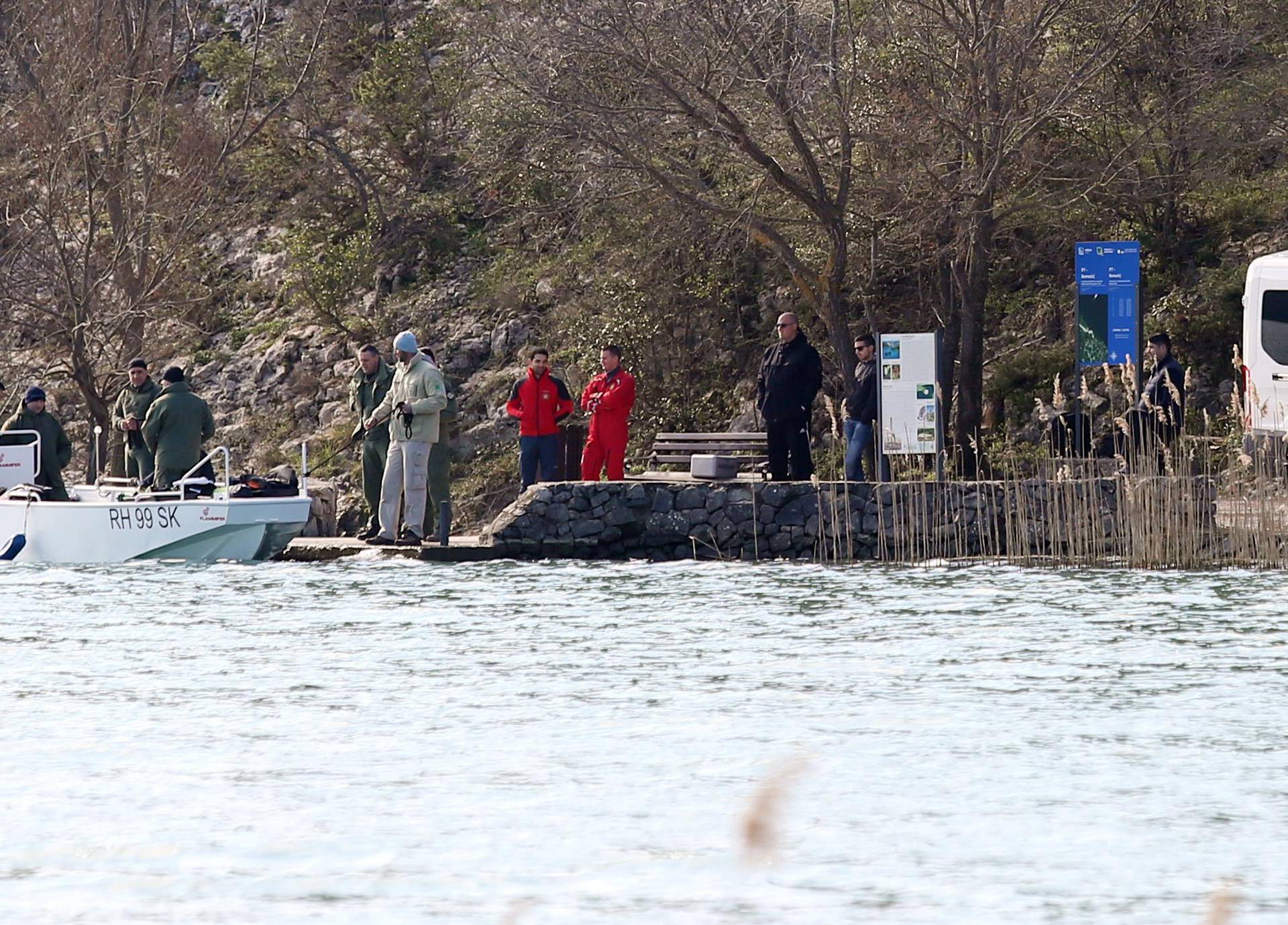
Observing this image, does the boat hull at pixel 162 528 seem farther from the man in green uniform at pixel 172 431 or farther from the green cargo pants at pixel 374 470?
the green cargo pants at pixel 374 470

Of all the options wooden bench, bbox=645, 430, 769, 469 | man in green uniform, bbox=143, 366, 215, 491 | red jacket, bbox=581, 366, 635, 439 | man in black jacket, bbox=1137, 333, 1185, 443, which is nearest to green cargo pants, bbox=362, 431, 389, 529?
man in green uniform, bbox=143, 366, 215, 491

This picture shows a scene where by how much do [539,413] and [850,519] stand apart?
347 centimetres

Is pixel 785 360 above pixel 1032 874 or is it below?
above

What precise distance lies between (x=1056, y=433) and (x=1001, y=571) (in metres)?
3.70

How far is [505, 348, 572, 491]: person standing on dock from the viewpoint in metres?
21.3

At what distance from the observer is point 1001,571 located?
18938 millimetres

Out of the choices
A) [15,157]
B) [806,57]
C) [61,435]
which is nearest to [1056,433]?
[806,57]

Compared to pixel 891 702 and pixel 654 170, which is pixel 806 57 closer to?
pixel 654 170

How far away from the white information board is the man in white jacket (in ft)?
13.3

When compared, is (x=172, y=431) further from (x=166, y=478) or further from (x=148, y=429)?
(x=166, y=478)

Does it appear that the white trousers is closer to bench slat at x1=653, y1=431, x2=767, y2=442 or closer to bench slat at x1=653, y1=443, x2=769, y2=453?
bench slat at x1=653, y1=443, x2=769, y2=453

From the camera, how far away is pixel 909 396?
20.1 m

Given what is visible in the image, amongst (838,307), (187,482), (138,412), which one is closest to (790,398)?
(838,307)

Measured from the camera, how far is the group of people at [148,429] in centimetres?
2108
